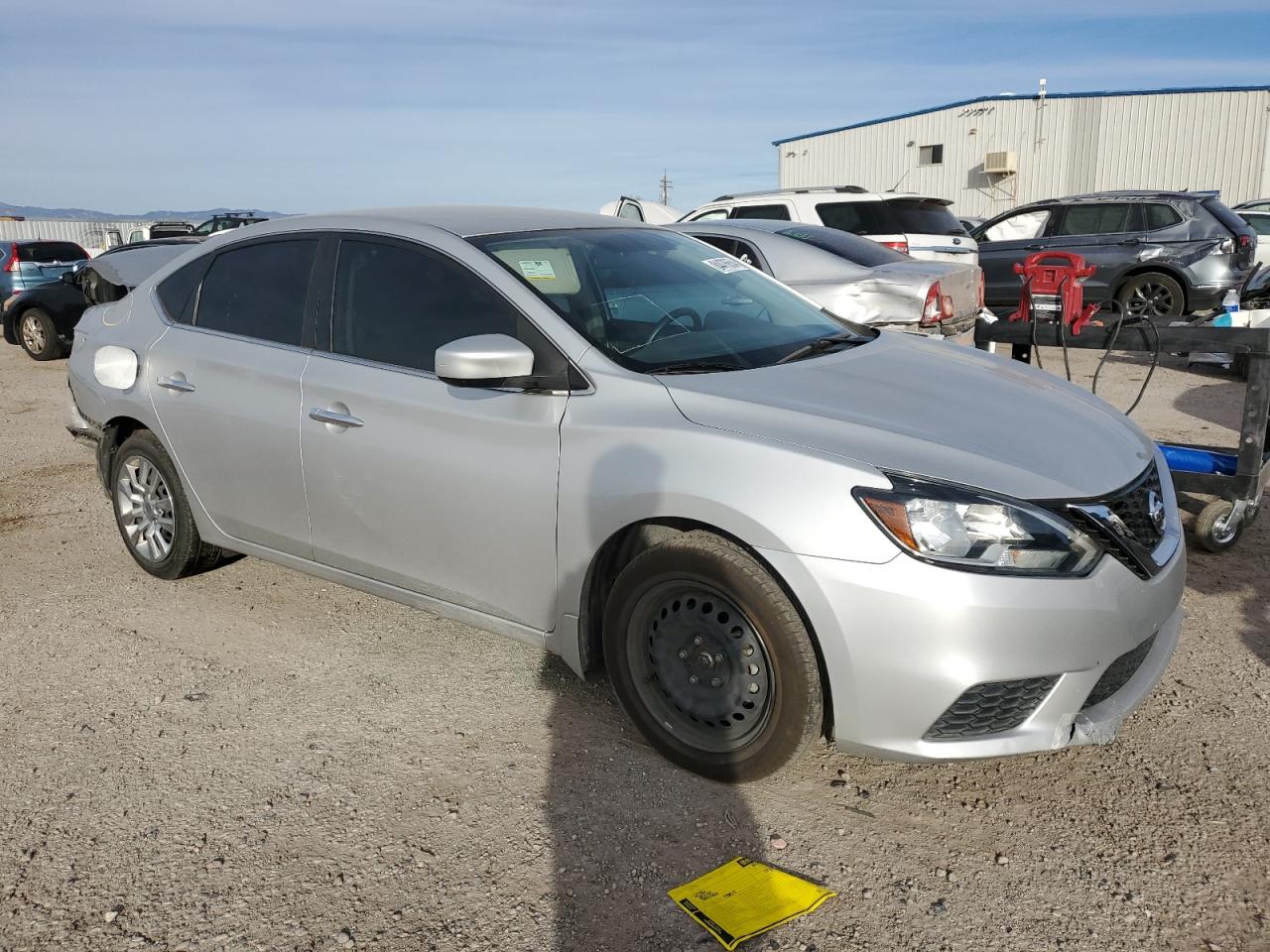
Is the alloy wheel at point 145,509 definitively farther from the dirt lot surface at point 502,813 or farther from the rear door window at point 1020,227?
the rear door window at point 1020,227

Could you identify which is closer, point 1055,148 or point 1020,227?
point 1020,227

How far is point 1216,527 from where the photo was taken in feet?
16.2

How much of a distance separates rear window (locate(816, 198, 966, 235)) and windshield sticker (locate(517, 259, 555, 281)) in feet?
25.7

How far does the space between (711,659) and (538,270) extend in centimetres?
148

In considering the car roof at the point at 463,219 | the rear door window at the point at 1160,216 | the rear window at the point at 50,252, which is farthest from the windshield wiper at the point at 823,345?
the rear window at the point at 50,252

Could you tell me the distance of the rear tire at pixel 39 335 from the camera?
1323cm

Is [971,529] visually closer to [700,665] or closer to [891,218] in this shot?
[700,665]

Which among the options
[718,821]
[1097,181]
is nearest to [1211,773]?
[718,821]

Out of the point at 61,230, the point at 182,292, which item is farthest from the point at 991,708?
the point at 61,230

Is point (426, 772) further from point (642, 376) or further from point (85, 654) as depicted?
point (85, 654)

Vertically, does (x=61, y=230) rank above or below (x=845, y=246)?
below

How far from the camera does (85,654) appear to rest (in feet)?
13.9

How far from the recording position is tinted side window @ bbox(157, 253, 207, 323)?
15.0 ft

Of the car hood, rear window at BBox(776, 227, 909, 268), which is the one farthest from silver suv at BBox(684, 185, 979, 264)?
the car hood
